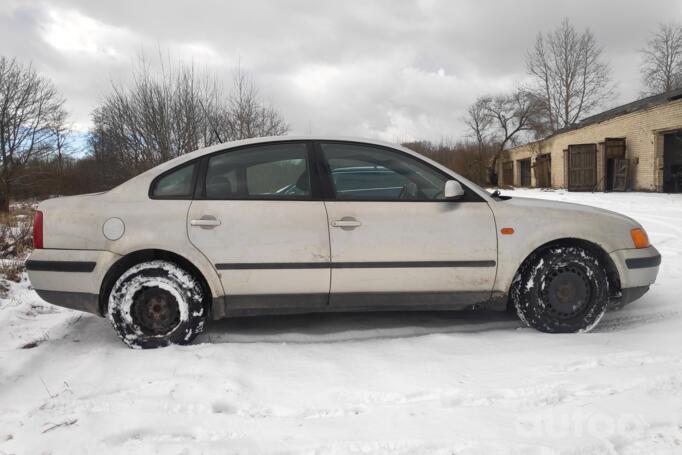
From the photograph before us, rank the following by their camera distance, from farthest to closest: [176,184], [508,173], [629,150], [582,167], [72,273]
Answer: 1. [508,173]
2. [582,167]
3. [629,150]
4. [176,184]
5. [72,273]

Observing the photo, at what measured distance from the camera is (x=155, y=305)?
106 inches

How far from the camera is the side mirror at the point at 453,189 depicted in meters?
2.71

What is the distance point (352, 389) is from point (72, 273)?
6.60 feet

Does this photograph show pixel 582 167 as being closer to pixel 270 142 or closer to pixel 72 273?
pixel 270 142

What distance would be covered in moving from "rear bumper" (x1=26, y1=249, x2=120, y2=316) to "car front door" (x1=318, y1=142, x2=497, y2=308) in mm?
1546

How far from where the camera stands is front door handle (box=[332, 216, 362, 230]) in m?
2.71

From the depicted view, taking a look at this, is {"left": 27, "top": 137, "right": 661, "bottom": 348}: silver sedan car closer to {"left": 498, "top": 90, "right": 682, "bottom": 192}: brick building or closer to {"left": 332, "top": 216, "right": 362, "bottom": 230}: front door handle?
{"left": 332, "top": 216, "right": 362, "bottom": 230}: front door handle

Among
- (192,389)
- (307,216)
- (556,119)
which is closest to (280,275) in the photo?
(307,216)

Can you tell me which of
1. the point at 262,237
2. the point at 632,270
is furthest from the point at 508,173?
the point at 262,237

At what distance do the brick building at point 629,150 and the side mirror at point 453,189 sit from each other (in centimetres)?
1697

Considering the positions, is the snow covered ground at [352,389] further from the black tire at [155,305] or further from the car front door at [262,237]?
the car front door at [262,237]

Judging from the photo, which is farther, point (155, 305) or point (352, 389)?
point (155, 305)

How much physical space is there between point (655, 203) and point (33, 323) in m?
14.5

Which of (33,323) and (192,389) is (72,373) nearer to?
(192,389)
